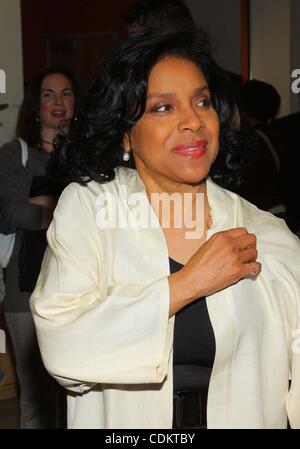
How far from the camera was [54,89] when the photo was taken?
12.0ft

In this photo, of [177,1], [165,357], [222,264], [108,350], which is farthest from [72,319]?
[177,1]

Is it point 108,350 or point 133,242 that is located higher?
point 133,242

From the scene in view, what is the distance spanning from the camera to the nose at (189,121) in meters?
1.78

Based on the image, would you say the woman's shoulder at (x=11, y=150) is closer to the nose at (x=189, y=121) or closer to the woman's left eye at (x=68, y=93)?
the woman's left eye at (x=68, y=93)

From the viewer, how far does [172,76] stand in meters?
1.82

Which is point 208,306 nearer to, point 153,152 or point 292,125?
point 153,152

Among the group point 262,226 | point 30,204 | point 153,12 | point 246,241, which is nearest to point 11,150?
point 30,204

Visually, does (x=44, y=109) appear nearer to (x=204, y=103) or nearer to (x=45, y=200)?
(x=45, y=200)

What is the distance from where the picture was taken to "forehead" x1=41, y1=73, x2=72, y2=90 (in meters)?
3.67

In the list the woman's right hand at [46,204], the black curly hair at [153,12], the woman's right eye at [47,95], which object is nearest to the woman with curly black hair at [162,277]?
the black curly hair at [153,12]

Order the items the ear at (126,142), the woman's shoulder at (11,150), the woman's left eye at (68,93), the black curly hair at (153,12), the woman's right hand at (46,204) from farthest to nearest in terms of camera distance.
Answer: the woman's left eye at (68,93)
the woman's shoulder at (11,150)
the woman's right hand at (46,204)
the black curly hair at (153,12)
the ear at (126,142)

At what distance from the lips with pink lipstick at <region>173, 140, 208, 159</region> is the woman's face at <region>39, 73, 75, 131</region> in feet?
5.99

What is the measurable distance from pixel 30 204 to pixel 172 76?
172 cm
